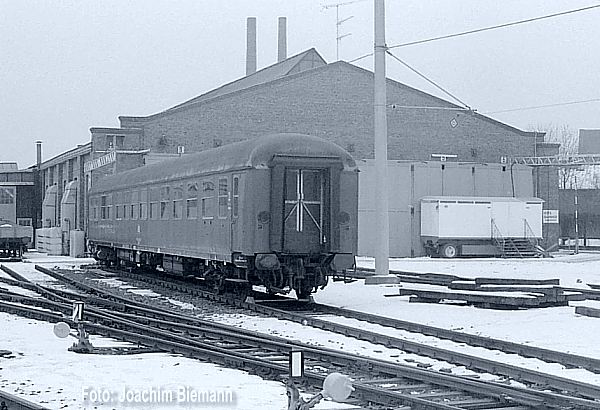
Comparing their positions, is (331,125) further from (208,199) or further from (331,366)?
(331,366)

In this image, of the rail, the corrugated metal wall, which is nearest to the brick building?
the corrugated metal wall

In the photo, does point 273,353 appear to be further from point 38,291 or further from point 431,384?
point 38,291

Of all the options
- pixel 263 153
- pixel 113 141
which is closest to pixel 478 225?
pixel 113 141

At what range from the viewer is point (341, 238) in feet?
58.7

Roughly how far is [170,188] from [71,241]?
22368 mm

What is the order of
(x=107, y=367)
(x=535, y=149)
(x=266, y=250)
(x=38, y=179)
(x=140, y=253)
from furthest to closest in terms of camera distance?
(x=38, y=179)
(x=535, y=149)
(x=140, y=253)
(x=266, y=250)
(x=107, y=367)

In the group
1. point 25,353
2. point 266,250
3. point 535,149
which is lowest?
point 25,353

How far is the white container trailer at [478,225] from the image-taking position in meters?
46.0

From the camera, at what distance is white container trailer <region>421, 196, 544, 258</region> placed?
151ft

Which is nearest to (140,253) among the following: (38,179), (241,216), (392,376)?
(241,216)

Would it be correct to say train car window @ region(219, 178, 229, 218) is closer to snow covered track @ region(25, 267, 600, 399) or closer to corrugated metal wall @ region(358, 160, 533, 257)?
snow covered track @ region(25, 267, 600, 399)

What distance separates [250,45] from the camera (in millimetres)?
73500

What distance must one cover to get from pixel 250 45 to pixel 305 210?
57275 millimetres

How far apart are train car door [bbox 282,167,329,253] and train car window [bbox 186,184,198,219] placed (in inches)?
133
